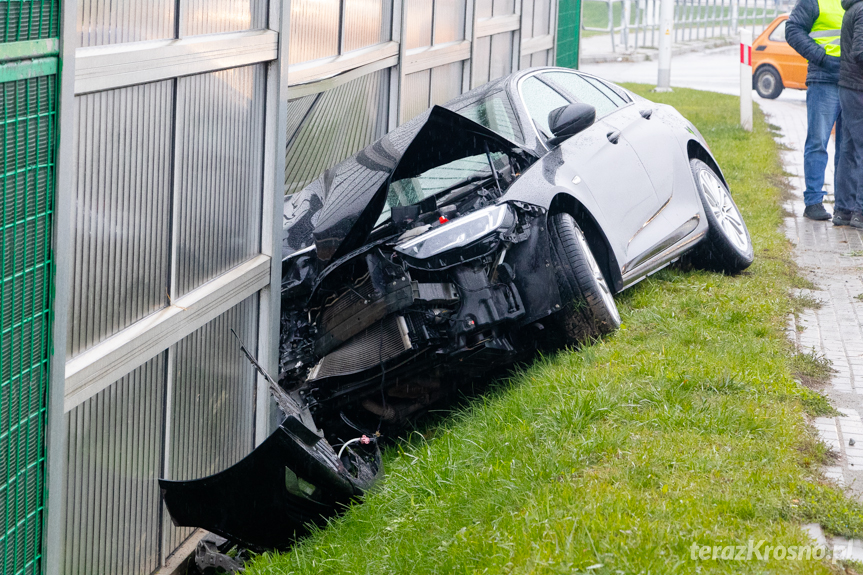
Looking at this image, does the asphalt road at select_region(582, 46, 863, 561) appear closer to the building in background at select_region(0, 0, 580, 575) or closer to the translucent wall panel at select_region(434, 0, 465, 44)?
the building in background at select_region(0, 0, 580, 575)

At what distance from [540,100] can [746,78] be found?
854cm

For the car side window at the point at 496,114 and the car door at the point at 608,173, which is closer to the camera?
the car door at the point at 608,173

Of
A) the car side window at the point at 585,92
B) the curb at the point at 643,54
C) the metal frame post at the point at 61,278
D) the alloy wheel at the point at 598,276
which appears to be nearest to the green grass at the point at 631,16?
the curb at the point at 643,54

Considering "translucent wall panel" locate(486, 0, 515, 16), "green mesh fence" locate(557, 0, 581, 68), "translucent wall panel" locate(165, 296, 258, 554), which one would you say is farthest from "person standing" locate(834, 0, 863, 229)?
"green mesh fence" locate(557, 0, 581, 68)

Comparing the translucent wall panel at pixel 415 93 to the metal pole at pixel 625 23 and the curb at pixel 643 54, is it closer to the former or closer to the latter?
the curb at pixel 643 54

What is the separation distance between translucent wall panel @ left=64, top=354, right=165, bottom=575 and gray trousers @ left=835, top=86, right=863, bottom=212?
22.0ft

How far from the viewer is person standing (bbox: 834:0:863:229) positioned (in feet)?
26.7

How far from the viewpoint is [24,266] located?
2895 millimetres

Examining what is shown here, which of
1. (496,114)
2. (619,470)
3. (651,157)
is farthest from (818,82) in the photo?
(619,470)

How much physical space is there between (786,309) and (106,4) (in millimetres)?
4512

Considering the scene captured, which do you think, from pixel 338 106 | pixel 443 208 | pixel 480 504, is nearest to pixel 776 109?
pixel 338 106

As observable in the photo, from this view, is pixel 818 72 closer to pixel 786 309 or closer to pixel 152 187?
pixel 786 309

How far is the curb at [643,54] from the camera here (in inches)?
1082

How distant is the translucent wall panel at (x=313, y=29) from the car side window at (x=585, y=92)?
159 cm
